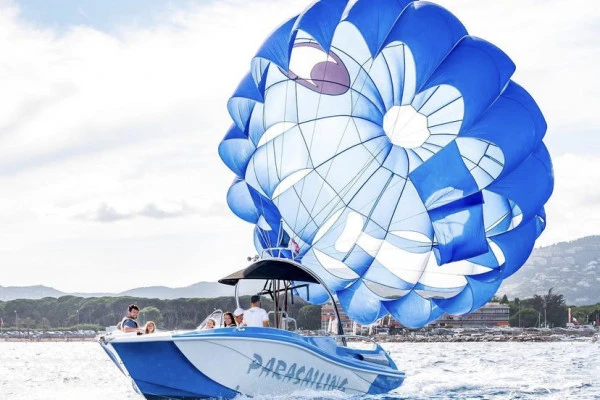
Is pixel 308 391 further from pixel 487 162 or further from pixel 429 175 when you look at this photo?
pixel 487 162

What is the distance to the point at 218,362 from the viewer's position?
698 inches

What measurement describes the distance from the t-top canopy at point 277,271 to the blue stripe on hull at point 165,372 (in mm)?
2486

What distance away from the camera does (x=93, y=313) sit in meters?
171

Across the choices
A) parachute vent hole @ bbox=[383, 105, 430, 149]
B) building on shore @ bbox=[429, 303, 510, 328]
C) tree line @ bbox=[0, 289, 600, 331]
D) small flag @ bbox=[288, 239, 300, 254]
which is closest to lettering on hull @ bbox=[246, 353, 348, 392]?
small flag @ bbox=[288, 239, 300, 254]

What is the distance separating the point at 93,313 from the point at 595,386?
15112 centimetres

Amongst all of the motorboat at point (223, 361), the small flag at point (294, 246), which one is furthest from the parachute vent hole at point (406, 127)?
the motorboat at point (223, 361)

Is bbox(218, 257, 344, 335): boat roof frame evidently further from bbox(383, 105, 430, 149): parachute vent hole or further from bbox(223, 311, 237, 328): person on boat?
bbox(383, 105, 430, 149): parachute vent hole

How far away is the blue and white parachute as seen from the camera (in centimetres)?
1902

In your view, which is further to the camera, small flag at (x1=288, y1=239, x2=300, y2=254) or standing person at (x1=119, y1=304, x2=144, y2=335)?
small flag at (x1=288, y1=239, x2=300, y2=254)

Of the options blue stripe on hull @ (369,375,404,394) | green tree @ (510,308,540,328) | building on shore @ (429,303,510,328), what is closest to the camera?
blue stripe on hull @ (369,375,404,394)

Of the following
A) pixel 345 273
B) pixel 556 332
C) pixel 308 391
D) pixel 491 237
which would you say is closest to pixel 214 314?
pixel 308 391

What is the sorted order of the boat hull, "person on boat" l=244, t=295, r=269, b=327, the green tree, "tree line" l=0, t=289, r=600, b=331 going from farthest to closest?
the green tree < "tree line" l=0, t=289, r=600, b=331 < "person on boat" l=244, t=295, r=269, b=327 < the boat hull

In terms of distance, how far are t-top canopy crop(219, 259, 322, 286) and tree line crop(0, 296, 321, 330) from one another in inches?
4420

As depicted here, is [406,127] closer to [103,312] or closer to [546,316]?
[103,312]
